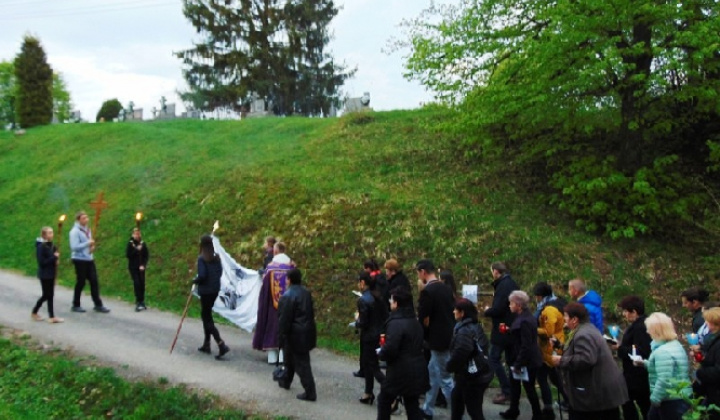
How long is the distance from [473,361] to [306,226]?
9.02m

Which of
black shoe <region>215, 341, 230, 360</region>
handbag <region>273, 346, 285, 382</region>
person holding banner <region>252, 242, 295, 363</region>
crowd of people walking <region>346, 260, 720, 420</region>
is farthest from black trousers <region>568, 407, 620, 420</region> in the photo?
black shoe <region>215, 341, 230, 360</region>

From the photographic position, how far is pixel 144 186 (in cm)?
2209

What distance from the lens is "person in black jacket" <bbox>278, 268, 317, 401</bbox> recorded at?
8.02 meters

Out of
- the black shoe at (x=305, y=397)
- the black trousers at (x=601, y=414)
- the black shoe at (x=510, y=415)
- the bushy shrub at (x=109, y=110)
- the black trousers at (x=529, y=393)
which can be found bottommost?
the black shoe at (x=510, y=415)

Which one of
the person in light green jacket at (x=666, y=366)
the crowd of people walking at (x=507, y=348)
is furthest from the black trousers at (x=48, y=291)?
the person in light green jacket at (x=666, y=366)

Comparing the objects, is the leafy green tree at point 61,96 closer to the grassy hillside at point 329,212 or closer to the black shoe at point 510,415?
A: the grassy hillside at point 329,212

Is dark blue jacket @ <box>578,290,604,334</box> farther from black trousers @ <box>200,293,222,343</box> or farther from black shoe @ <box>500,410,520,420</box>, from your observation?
black trousers @ <box>200,293,222,343</box>

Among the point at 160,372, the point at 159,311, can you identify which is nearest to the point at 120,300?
the point at 159,311

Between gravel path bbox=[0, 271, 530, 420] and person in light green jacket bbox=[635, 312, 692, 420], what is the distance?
90.6 inches

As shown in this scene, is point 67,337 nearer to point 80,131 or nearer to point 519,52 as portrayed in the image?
point 519,52

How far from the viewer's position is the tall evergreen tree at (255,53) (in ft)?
128

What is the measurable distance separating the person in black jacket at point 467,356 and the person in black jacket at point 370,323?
4.61ft

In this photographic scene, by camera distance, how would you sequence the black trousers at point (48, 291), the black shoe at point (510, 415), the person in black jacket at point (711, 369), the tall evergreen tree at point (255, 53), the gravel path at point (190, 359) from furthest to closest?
the tall evergreen tree at point (255, 53) → the black trousers at point (48, 291) → the gravel path at point (190, 359) → the black shoe at point (510, 415) → the person in black jacket at point (711, 369)

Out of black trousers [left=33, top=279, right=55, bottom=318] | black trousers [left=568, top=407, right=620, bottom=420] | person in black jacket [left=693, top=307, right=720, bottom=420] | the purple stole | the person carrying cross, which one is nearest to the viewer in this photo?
person in black jacket [left=693, top=307, right=720, bottom=420]
